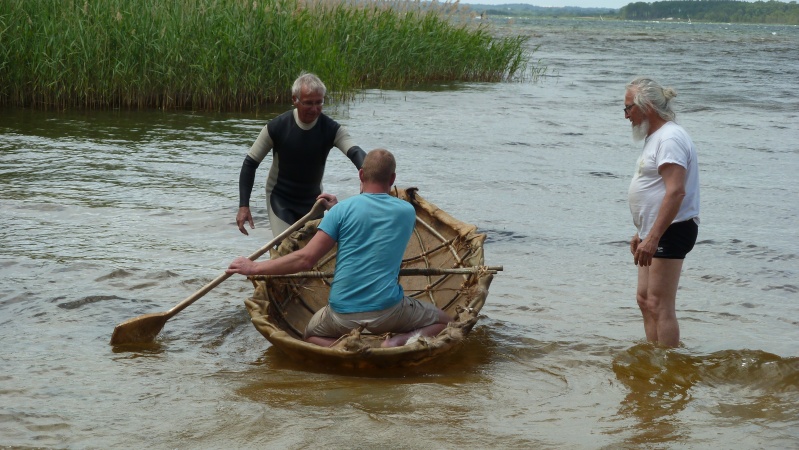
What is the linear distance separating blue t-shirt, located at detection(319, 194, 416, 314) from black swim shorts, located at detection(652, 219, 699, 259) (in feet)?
4.35

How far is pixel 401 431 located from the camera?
4.36 m

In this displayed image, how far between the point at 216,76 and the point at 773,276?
974cm

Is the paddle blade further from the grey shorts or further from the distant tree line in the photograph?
the distant tree line

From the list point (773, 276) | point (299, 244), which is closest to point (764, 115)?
point (773, 276)

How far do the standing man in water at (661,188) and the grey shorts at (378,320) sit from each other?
120 cm

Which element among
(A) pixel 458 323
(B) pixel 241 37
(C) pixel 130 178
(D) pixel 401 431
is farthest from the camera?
(B) pixel 241 37

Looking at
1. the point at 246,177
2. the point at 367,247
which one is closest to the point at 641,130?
the point at 367,247

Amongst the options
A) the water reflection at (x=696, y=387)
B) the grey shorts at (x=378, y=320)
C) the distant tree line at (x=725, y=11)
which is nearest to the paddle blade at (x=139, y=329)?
the grey shorts at (x=378, y=320)

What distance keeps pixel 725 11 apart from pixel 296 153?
143 metres

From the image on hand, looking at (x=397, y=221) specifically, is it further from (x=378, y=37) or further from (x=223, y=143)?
(x=378, y=37)

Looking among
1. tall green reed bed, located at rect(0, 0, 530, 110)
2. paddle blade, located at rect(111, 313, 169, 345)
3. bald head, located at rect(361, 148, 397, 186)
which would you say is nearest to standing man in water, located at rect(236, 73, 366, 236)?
paddle blade, located at rect(111, 313, 169, 345)

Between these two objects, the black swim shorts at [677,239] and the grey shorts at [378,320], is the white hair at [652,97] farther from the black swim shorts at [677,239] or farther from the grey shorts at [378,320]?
the grey shorts at [378,320]

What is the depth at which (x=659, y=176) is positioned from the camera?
4953 millimetres

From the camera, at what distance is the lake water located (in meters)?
4.51
